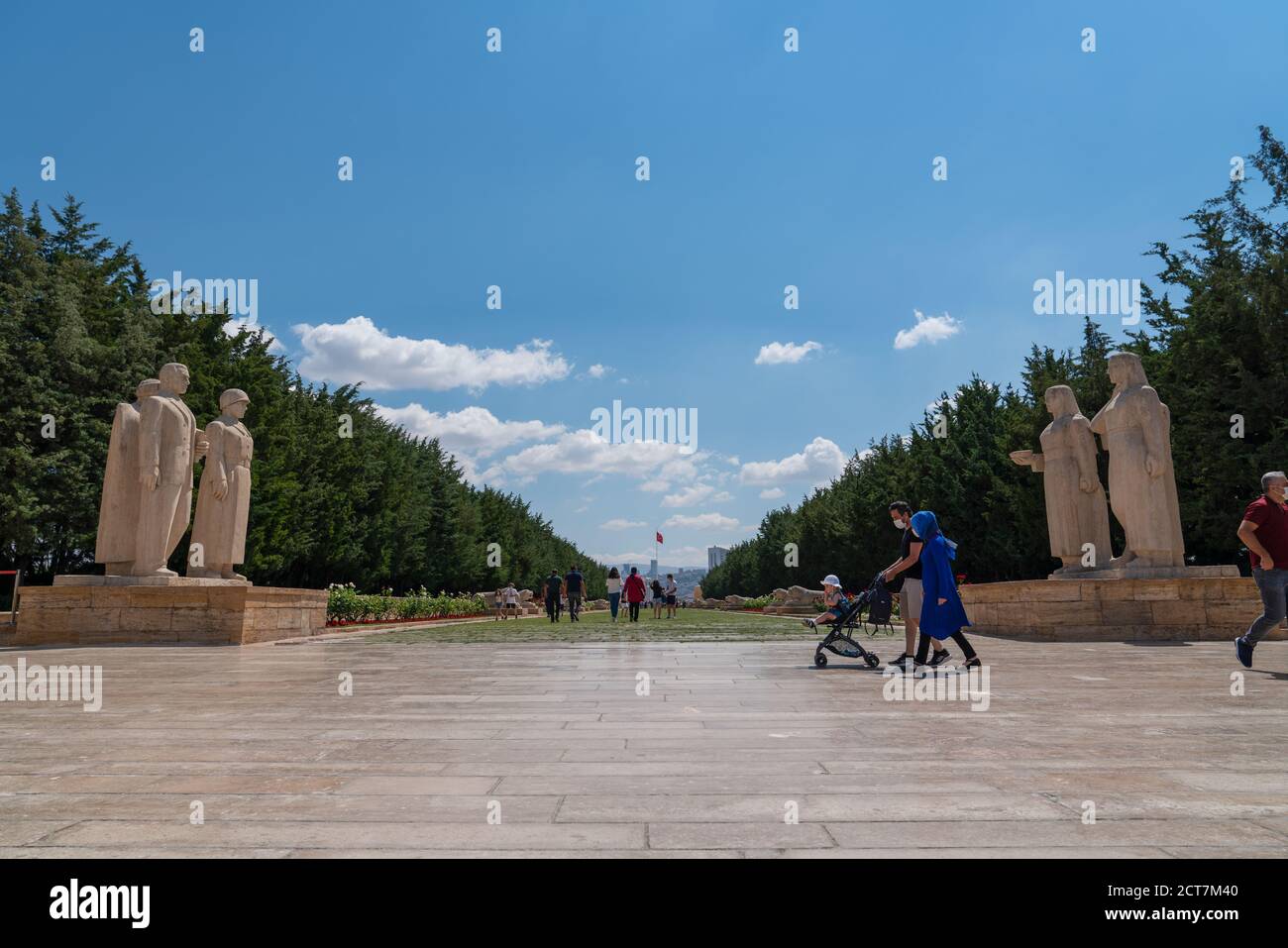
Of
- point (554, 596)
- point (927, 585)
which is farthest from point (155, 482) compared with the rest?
point (554, 596)

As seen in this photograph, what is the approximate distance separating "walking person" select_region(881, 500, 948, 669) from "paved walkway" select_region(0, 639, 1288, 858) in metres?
1.44

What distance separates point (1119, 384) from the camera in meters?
14.0

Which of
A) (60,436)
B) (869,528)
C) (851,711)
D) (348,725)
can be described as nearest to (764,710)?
(851,711)

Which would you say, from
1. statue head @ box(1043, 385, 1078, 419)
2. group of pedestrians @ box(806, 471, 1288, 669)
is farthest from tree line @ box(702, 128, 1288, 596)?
group of pedestrians @ box(806, 471, 1288, 669)

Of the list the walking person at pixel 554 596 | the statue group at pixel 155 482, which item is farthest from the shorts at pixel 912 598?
the walking person at pixel 554 596

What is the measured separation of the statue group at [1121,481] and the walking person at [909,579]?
602 cm

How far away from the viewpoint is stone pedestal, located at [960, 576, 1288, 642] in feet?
42.4

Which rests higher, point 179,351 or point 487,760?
point 179,351

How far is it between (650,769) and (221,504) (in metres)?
12.3

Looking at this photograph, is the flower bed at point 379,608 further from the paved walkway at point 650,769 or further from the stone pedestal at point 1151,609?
the stone pedestal at point 1151,609

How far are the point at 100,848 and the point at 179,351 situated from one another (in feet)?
102

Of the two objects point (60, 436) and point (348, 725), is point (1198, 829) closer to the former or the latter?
point (348, 725)

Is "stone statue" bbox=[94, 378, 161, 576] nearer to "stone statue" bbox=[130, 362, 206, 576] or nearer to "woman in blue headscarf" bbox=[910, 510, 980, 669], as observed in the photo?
"stone statue" bbox=[130, 362, 206, 576]

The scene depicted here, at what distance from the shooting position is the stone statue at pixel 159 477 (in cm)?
1302
